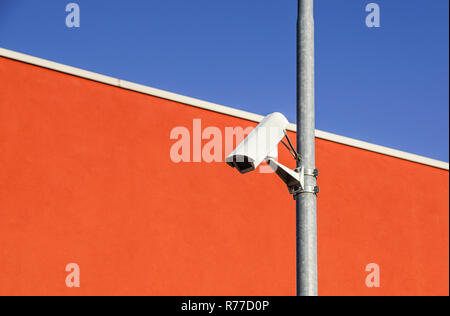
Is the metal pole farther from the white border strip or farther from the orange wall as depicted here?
the white border strip

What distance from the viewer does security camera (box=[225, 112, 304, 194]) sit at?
16.3 ft

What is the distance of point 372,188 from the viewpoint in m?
14.5

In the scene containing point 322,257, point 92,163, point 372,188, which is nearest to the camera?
point 92,163

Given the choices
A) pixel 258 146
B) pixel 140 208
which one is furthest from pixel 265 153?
pixel 140 208

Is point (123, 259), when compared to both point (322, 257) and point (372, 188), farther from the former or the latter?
point (372, 188)

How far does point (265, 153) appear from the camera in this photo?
512cm

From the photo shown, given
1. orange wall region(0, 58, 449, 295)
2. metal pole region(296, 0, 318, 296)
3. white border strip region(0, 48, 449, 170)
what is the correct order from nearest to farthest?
metal pole region(296, 0, 318, 296) < orange wall region(0, 58, 449, 295) < white border strip region(0, 48, 449, 170)

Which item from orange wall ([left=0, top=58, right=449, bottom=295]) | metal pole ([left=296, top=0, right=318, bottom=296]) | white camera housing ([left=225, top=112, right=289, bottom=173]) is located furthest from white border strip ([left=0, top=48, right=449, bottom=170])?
white camera housing ([left=225, top=112, right=289, bottom=173])

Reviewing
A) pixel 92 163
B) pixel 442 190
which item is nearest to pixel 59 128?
pixel 92 163

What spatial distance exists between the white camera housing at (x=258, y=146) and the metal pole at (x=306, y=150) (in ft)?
0.66

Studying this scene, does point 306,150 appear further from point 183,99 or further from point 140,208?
point 183,99

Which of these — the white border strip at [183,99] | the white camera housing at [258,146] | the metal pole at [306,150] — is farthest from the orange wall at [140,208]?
the metal pole at [306,150]

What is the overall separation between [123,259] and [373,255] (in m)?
6.03

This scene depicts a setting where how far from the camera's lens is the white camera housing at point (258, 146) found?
4.97m
